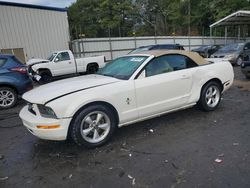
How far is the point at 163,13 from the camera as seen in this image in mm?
47938

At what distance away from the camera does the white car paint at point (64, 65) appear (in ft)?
42.6

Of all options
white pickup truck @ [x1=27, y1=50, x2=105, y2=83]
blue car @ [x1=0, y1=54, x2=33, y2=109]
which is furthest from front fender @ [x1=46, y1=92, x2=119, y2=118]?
white pickup truck @ [x1=27, y1=50, x2=105, y2=83]

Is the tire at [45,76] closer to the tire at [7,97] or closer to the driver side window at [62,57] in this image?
the driver side window at [62,57]

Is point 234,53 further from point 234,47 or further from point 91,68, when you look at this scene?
point 91,68

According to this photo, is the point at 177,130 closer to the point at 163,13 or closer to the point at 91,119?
the point at 91,119

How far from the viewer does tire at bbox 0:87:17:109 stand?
→ 24.1ft

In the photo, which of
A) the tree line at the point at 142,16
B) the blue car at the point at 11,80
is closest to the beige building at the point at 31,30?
the blue car at the point at 11,80

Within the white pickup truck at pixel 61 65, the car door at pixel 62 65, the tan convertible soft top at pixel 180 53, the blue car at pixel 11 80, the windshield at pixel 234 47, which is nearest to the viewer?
the tan convertible soft top at pixel 180 53

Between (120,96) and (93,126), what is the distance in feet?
2.25

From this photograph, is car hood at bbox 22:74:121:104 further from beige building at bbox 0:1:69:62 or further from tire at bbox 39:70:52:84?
beige building at bbox 0:1:69:62

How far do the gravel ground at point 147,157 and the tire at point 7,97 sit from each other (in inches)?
93.9

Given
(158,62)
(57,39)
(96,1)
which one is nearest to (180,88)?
(158,62)

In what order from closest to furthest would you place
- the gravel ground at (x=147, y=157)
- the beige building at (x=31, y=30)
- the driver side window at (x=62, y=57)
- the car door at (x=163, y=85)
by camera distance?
the gravel ground at (x=147, y=157) < the car door at (x=163, y=85) < the driver side window at (x=62, y=57) < the beige building at (x=31, y=30)

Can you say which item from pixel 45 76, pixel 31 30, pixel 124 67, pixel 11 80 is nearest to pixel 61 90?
pixel 124 67
